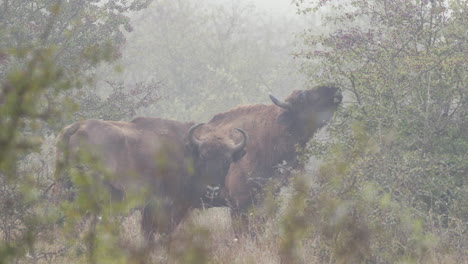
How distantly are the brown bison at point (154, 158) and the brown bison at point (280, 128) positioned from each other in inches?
10.6

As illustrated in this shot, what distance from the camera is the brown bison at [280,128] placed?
360 inches

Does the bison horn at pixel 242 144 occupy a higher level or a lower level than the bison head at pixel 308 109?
lower

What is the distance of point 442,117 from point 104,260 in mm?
5546

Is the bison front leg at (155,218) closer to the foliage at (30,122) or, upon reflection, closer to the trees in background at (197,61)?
the foliage at (30,122)

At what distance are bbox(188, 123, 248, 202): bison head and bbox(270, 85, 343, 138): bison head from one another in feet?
3.04

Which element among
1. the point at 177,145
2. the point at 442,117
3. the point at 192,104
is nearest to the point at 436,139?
the point at 442,117

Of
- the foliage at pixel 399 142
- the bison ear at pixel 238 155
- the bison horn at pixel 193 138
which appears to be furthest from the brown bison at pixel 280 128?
the foliage at pixel 399 142

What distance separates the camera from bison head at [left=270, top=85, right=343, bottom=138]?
9211 mm

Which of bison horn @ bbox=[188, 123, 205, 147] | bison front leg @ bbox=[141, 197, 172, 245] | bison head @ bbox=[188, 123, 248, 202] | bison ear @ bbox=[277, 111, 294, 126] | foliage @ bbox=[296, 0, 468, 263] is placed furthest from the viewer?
bison ear @ bbox=[277, 111, 294, 126]

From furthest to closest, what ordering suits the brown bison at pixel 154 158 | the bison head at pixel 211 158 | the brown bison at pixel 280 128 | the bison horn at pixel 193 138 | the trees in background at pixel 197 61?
the trees in background at pixel 197 61, the brown bison at pixel 280 128, the bison horn at pixel 193 138, the bison head at pixel 211 158, the brown bison at pixel 154 158

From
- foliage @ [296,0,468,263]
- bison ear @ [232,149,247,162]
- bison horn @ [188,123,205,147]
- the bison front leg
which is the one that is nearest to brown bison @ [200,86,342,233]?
bison ear @ [232,149,247,162]

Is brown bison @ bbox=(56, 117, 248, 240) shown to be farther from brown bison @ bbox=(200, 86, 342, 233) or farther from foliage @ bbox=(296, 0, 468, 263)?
foliage @ bbox=(296, 0, 468, 263)

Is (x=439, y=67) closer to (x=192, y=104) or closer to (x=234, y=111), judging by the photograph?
(x=234, y=111)

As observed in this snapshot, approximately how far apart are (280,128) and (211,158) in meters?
1.40
